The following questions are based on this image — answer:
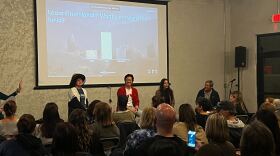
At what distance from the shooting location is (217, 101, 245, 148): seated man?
13.2 feet

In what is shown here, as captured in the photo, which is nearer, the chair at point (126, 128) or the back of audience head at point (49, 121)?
the back of audience head at point (49, 121)

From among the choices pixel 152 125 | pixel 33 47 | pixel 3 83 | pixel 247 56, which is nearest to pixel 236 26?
pixel 247 56

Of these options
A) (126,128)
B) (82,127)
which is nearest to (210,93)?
(126,128)

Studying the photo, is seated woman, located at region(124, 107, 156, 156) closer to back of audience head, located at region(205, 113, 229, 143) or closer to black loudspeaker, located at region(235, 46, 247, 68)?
back of audience head, located at region(205, 113, 229, 143)

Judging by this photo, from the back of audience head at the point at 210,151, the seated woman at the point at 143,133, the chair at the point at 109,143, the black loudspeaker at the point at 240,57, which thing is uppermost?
the black loudspeaker at the point at 240,57

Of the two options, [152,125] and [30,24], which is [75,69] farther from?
[152,125]

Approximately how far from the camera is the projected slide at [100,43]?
7.49m

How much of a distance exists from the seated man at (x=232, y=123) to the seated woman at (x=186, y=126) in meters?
0.31

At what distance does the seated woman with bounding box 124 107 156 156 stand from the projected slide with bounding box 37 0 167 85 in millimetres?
4228

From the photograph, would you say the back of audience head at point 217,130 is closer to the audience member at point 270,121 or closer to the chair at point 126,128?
the audience member at point 270,121

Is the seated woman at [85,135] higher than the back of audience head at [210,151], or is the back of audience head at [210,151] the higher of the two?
the back of audience head at [210,151]

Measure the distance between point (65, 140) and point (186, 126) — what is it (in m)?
1.72

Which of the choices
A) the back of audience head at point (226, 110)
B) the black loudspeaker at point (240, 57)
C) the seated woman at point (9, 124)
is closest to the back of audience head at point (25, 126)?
the seated woman at point (9, 124)

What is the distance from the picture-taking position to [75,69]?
7801mm
